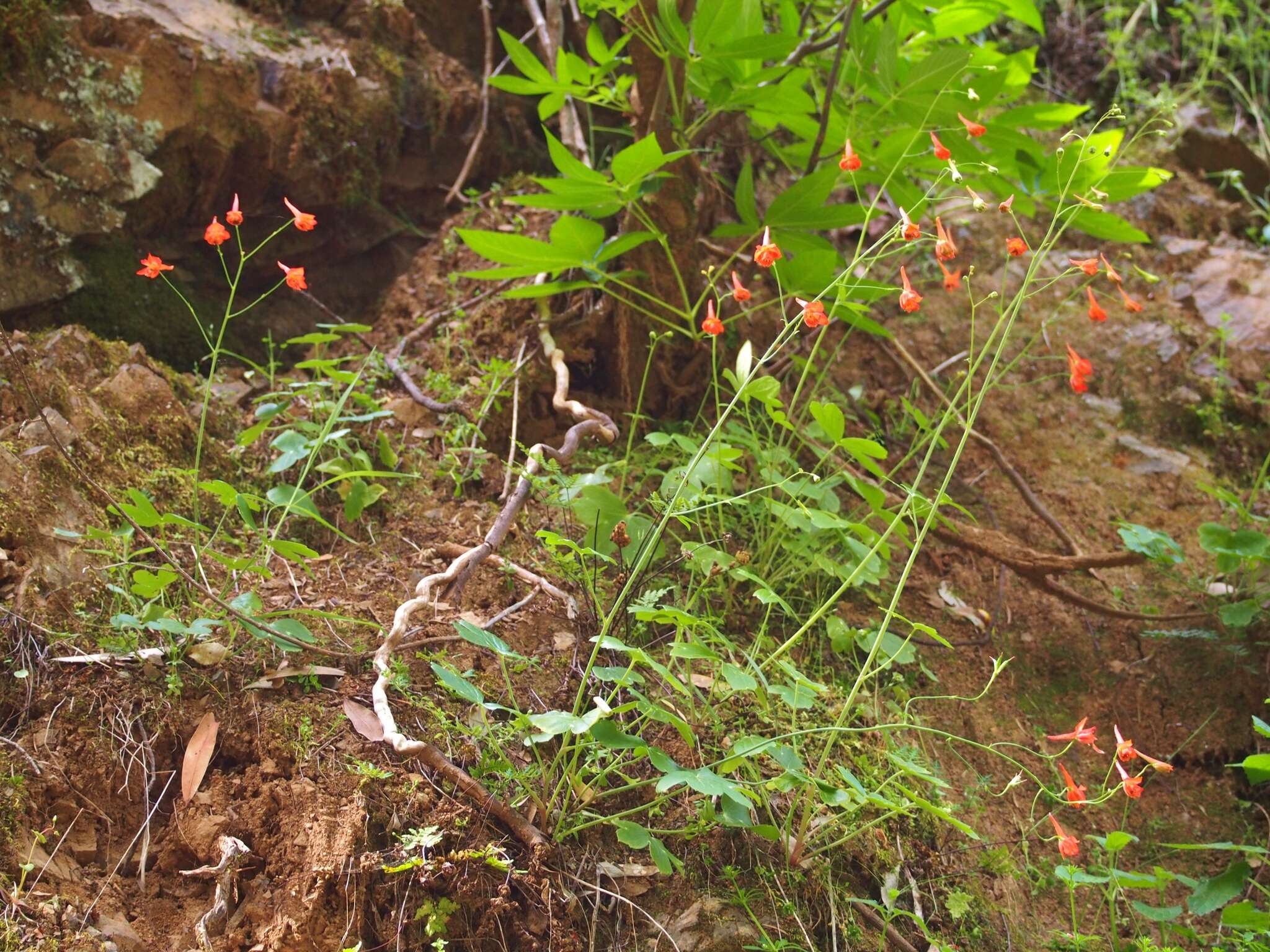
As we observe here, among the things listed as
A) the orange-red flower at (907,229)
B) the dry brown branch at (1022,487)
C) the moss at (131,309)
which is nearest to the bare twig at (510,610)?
the orange-red flower at (907,229)

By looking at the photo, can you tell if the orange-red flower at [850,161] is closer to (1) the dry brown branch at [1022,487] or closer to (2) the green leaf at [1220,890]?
(1) the dry brown branch at [1022,487]

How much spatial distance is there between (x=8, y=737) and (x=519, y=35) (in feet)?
9.02

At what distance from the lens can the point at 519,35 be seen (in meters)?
3.26

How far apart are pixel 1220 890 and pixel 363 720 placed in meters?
1.53

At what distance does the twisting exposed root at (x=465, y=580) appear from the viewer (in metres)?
1.44

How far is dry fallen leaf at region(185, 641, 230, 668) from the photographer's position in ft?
5.25

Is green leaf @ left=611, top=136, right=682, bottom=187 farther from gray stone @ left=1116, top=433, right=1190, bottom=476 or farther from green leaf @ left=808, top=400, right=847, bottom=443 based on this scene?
gray stone @ left=1116, top=433, right=1190, bottom=476

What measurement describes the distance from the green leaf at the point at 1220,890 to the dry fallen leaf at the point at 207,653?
1751 millimetres

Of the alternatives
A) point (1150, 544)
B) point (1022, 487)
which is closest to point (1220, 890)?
point (1150, 544)

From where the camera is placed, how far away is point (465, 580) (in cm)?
182

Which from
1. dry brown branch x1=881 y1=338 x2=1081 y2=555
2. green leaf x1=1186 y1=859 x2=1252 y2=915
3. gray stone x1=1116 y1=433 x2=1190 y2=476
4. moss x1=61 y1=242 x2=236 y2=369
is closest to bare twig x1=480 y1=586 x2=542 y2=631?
moss x1=61 y1=242 x2=236 y2=369

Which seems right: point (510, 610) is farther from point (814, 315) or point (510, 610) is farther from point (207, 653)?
point (814, 315)

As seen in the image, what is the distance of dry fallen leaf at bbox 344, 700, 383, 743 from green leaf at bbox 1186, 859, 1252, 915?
1.45 metres

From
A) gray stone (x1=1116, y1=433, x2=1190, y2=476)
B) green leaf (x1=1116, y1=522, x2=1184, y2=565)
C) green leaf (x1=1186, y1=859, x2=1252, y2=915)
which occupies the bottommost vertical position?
gray stone (x1=1116, y1=433, x2=1190, y2=476)
